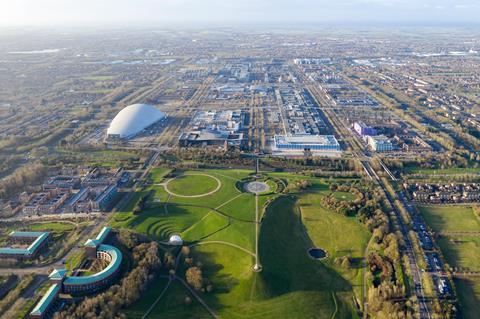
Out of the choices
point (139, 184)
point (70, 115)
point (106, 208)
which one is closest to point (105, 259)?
point (106, 208)

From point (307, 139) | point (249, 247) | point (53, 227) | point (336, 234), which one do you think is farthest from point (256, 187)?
point (53, 227)

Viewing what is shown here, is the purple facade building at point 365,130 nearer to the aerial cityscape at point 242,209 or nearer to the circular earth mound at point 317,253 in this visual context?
the aerial cityscape at point 242,209

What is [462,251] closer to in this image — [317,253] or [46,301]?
[317,253]

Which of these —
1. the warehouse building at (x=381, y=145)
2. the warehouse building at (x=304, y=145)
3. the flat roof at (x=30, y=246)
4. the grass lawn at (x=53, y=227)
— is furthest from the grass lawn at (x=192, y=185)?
the warehouse building at (x=381, y=145)

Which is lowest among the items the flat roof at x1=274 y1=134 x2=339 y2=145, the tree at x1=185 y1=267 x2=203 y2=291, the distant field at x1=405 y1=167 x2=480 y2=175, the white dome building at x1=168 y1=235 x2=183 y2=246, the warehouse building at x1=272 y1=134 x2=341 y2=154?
the tree at x1=185 y1=267 x2=203 y2=291

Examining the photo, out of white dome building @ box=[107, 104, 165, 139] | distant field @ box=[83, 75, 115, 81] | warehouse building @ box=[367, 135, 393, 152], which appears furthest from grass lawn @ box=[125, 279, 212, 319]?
distant field @ box=[83, 75, 115, 81]

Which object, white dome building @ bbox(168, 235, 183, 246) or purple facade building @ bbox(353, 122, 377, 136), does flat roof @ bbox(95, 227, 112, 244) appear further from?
purple facade building @ bbox(353, 122, 377, 136)
